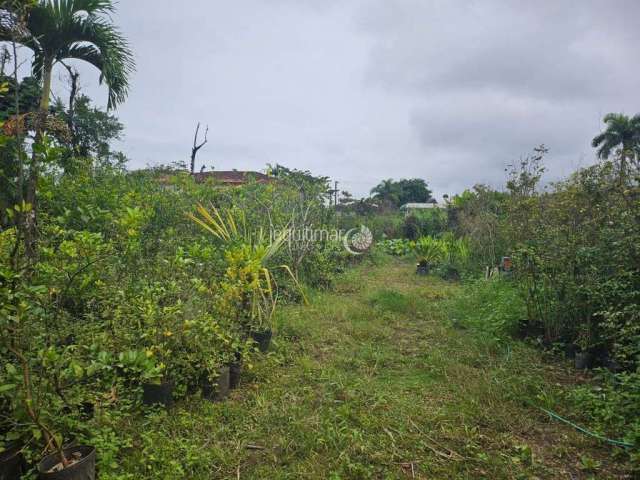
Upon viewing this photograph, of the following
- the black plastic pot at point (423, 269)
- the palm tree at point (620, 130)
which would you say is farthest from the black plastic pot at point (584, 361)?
the palm tree at point (620, 130)

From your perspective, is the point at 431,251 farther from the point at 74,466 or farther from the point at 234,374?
the point at 74,466

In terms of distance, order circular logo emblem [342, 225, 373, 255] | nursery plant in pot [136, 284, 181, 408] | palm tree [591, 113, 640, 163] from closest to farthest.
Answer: nursery plant in pot [136, 284, 181, 408]
circular logo emblem [342, 225, 373, 255]
palm tree [591, 113, 640, 163]

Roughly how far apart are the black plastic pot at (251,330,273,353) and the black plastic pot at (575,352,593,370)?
8.33ft

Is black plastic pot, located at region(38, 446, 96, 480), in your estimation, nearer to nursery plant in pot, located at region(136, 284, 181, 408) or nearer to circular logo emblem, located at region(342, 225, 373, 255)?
nursery plant in pot, located at region(136, 284, 181, 408)

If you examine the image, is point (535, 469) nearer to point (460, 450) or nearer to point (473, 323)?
point (460, 450)

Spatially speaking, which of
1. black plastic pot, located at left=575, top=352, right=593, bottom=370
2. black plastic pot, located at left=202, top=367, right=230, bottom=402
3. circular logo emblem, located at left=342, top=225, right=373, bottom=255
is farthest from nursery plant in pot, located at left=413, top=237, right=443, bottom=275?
black plastic pot, located at left=202, top=367, right=230, bottom=402

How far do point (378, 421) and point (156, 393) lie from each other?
1.31 metres

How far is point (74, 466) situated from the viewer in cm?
149

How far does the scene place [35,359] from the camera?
154cm

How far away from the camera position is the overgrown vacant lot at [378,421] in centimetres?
189

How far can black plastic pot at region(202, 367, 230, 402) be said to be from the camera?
8.18ft

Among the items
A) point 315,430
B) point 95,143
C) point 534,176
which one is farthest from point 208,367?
point 95,143

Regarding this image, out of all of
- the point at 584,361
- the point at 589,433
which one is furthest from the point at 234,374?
the point at 584,361

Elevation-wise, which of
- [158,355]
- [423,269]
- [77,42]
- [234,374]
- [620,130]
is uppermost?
[620,130]
